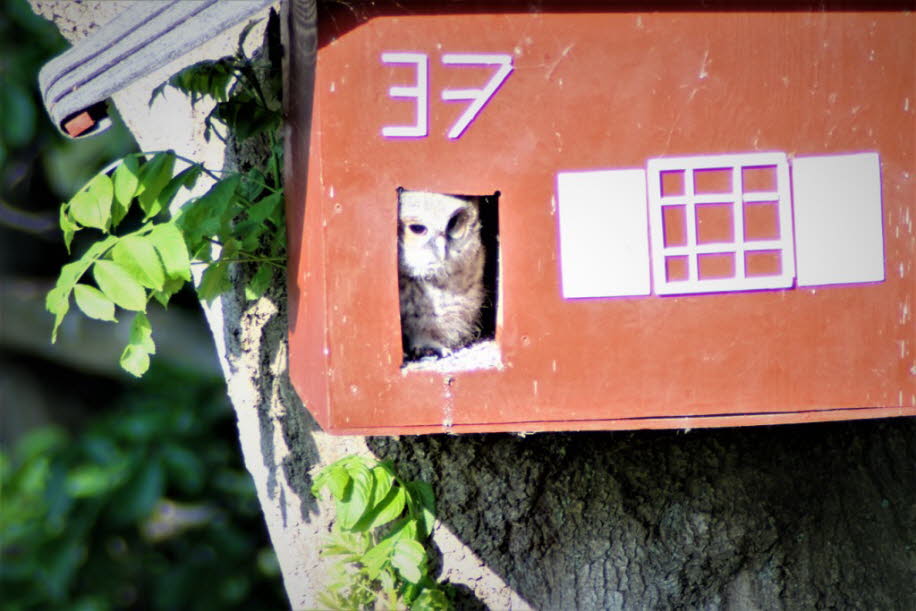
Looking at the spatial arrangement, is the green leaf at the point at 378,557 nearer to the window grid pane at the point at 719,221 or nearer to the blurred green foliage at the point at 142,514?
the window grid pane at the point at 719,221

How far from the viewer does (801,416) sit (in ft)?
5.37

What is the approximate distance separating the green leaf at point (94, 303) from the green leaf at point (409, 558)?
63 cm

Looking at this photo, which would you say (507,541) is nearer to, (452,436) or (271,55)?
(452,436)

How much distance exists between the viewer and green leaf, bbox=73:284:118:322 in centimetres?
166

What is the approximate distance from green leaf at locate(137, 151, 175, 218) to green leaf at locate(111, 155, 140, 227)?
15 mm

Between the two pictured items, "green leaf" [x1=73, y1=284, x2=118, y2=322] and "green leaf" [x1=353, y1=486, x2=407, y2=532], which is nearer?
"green leaf" [x1=73, y1=284, x2=118, y2=322]

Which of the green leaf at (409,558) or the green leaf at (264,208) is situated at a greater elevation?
the green leaf at (264,208)

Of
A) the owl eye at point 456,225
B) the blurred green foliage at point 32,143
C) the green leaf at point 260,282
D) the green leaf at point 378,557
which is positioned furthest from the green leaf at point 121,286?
the blurred green foliage at point 32,143

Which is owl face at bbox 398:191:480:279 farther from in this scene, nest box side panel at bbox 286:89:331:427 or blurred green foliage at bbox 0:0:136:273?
blurred green foliage at bbox 0:0:136:273

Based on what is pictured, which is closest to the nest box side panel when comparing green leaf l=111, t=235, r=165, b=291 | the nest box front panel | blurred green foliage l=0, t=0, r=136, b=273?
the nest box front panel

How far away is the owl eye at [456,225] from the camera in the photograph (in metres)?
1.75

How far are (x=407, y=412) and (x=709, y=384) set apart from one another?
44cm

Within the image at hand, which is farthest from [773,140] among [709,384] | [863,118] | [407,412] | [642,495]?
[642,495]

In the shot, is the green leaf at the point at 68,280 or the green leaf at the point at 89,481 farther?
the green leaf at the point at 89,481
